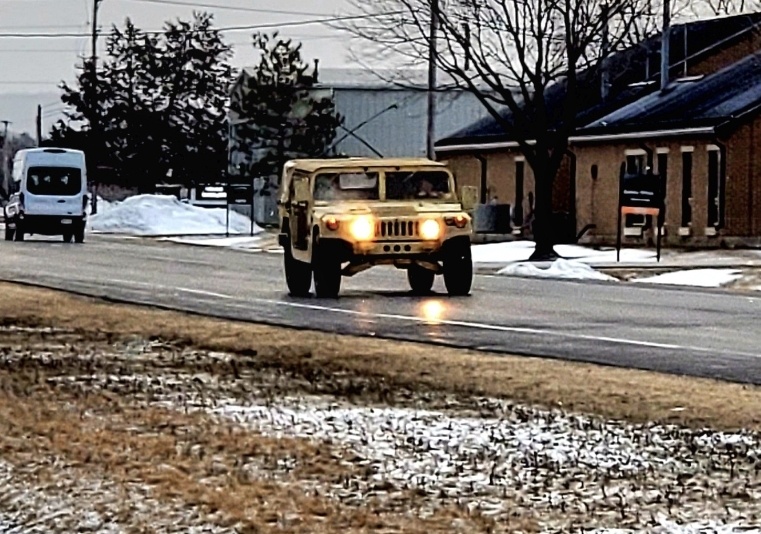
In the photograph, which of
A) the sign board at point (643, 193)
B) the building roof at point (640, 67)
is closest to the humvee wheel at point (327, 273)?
the sign board at point (643, 193)

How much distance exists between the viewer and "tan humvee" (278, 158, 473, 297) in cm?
2528

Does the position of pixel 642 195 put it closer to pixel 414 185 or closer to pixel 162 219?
pixel 414 185

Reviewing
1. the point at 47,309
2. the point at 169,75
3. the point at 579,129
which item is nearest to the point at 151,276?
the point at 47,309

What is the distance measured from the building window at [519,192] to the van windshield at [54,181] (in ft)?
43.9

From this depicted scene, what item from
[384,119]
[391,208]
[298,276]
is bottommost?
[298,276]

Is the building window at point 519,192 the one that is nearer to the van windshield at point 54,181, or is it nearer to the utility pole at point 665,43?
the utility pole at point 665,43

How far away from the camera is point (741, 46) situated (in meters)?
56.3

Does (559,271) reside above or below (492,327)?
above

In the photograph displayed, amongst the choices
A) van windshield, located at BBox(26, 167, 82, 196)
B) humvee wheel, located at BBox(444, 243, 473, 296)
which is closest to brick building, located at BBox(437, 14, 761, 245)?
van windshield, located at BBox(26, 167, 82, 196)

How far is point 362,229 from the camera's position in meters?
25.2

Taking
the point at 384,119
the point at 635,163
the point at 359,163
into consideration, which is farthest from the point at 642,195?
the point at 384,119

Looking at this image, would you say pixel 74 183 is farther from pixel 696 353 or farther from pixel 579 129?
pixel 696 353

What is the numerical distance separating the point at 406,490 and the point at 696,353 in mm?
8406

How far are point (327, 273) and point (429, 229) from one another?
1474 mm
